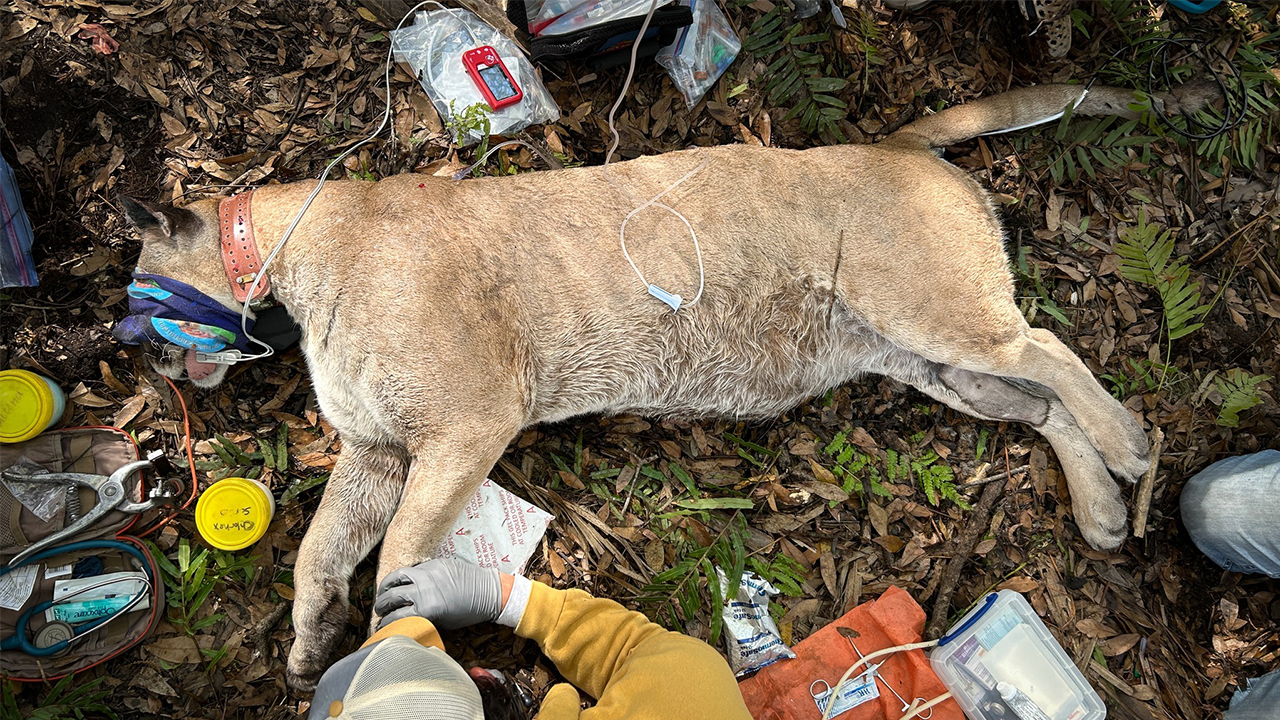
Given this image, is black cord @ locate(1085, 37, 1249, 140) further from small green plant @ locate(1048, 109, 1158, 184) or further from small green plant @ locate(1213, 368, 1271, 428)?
small green plant @ locate(1213, 368, 1271, 428)

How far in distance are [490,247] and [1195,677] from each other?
497 centimetres

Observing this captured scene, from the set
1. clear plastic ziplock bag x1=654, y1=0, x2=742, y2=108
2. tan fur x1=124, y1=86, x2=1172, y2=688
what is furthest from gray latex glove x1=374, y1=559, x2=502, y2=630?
clear plastic ziplock bag x1=654, y1=0, x2=742, y2=108

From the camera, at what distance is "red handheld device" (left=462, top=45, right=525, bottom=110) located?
4.43 metres

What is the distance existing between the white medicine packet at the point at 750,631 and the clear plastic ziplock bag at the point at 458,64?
3191 millimetres

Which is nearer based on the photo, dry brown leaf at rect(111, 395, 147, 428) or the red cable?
the red cable

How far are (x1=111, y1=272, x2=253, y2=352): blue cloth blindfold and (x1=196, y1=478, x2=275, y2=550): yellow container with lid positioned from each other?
86cm

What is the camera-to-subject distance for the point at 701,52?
184 inches

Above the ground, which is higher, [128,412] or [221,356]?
[221,356]

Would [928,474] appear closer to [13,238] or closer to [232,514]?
[232,514]

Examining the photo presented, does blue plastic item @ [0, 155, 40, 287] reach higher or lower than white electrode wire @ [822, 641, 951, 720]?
higher

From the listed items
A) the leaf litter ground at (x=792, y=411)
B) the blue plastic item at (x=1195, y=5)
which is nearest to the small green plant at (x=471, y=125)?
the leaf litter ground at (x=792, y=411)

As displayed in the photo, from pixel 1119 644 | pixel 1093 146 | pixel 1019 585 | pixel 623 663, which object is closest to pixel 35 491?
pixel 623 663

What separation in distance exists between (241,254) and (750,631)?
3513 mm

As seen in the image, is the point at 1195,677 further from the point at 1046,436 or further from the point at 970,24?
the point at 970,24
